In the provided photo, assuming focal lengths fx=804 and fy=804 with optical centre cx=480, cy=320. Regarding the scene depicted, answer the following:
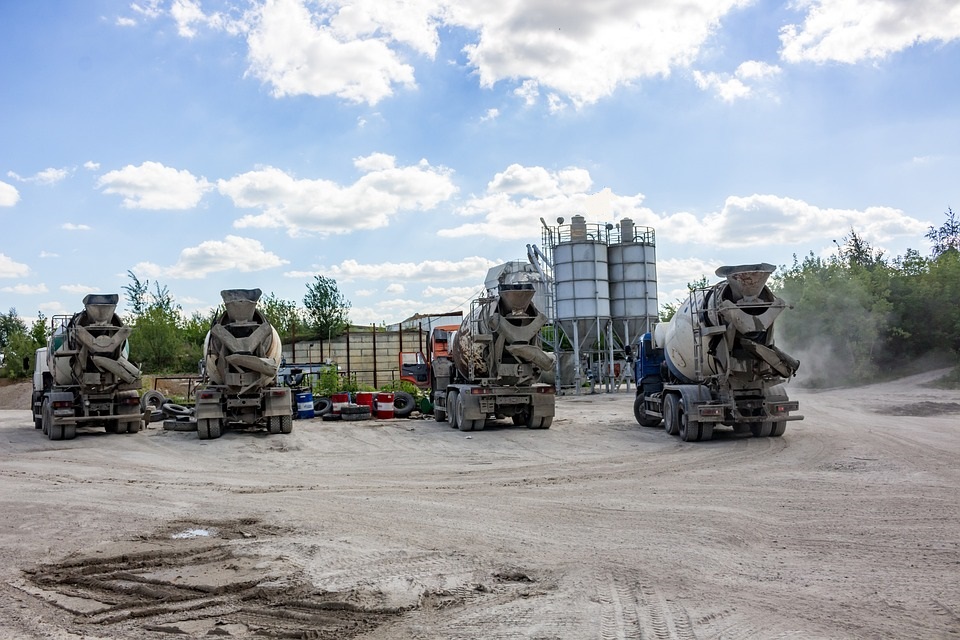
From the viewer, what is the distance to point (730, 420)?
16.7 metres

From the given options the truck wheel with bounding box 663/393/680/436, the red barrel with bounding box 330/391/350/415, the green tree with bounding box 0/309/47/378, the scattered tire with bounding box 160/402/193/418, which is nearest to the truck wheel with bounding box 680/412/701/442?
the truck wheel with bounding box 663/393/680/436

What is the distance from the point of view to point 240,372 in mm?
19359

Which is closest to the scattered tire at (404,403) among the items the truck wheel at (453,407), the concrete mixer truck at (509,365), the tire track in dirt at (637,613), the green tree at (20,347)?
the truck wheel at (453,407)

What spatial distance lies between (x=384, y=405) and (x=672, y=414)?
1055cm

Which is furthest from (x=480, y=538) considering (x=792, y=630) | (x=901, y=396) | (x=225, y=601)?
(x=901, y=396)

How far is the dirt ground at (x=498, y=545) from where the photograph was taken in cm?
560

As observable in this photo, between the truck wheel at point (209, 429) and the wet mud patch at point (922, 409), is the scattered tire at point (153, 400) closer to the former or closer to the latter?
the truck wheel at point (209, 429)

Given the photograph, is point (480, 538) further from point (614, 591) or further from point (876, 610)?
point (876, 610)

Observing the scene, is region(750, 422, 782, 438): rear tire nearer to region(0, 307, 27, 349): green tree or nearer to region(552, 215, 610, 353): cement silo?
region(552, 215, 610, 353): cement silo

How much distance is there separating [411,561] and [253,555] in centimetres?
149

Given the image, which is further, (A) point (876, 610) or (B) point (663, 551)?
(B) point (663, 551)

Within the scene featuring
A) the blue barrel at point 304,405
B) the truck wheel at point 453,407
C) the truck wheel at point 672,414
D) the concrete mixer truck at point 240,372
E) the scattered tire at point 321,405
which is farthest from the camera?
the scattered tire at point 321,405

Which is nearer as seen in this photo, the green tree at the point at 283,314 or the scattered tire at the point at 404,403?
the scattered tire at the point at 404,403

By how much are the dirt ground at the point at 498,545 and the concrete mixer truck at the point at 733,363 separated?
39.3 inches
